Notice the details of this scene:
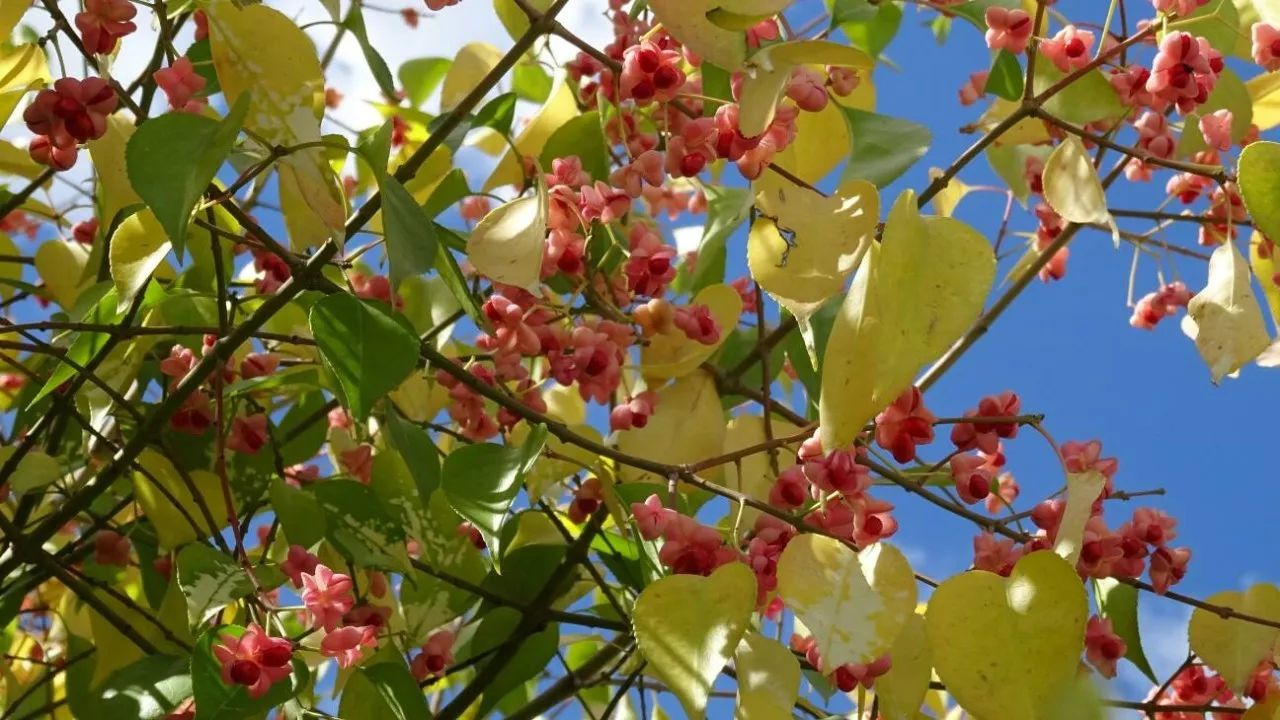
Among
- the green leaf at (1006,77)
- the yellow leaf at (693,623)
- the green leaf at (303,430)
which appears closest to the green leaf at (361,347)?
the yellow leaf at (693,623)

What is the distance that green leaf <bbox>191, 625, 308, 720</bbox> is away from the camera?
0.67 m

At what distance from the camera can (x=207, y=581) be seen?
74 centimetres

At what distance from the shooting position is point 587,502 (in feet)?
2.89

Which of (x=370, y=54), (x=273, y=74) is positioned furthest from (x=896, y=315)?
(x=370, y=54)

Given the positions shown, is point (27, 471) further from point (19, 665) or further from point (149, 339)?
point (19, 665)

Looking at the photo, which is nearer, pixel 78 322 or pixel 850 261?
pixel 850 261

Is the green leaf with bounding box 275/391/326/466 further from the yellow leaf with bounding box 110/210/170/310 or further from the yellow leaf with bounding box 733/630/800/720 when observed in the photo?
the yellow leaf with bounding box 733/630/800/720

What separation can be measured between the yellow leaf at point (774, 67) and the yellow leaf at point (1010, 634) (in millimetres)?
223

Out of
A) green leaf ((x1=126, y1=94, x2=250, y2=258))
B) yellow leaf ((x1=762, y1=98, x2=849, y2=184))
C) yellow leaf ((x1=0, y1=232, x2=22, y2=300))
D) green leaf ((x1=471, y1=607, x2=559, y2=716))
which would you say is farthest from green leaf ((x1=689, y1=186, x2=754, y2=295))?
yellow leaf ((x1=0, y1=232, x2=22, y2=300))

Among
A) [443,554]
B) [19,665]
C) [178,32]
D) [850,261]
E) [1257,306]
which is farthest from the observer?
[19,665]

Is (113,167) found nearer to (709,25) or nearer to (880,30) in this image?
(709,25)

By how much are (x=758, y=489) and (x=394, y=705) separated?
250 millimetres

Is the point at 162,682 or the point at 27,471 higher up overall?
the point at 27,471

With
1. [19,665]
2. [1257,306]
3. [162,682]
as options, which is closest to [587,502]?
[162,682]
